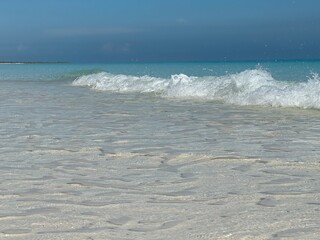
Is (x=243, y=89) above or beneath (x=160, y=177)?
beneath

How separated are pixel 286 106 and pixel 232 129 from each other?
15.0 ft

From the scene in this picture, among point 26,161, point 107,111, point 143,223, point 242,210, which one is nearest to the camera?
point 143,223

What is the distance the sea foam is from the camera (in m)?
12.5

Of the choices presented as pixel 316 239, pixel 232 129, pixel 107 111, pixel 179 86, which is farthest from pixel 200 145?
pixel 179 86

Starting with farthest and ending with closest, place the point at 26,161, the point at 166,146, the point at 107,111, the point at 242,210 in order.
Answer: the point at 107,111
the point at 166,146
the point at 26,161
the point at 242,210

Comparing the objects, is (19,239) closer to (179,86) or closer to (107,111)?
(107,111)

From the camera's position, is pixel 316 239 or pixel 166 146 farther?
pixel 166 146

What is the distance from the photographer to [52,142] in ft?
22.8

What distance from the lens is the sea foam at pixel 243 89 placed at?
Answer: 1255 cm

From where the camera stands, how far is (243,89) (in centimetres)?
1551

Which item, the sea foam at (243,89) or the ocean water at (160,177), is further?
the sea foam at (243,89)

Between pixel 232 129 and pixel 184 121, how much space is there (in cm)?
128

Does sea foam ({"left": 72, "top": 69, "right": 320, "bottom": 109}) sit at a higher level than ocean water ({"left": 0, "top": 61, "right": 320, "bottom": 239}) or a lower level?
lower

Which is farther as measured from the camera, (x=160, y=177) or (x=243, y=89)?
(x=243, y=89)
